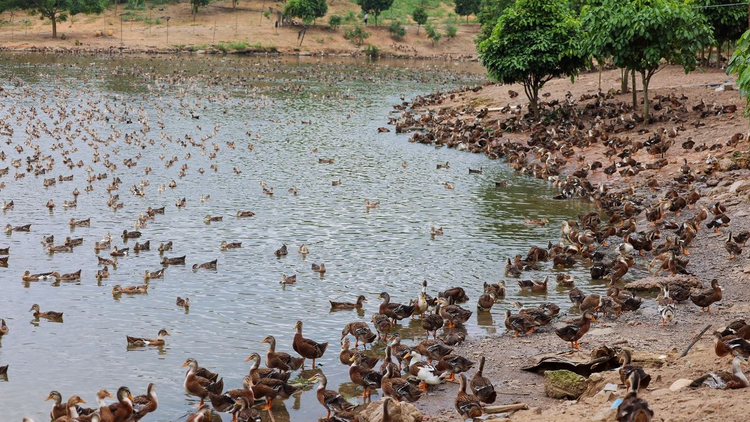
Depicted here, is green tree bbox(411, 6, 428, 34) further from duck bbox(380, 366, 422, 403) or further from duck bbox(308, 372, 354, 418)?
duck bbox(380, 366, 422, 403)

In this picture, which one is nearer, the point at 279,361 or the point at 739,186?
the point at 279,361

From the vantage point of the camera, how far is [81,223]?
26828 millimetres

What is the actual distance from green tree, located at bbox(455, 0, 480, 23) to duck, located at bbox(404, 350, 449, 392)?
376ft

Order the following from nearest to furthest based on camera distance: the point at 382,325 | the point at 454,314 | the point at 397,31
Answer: the point at 382,325
the point at 454,314
the point at 397,31

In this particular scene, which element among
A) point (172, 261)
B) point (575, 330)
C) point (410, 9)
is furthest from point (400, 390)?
point (410, 9)

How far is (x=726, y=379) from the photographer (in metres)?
11.7

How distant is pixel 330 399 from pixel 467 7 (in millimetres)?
117284

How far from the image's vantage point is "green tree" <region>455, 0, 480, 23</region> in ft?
407

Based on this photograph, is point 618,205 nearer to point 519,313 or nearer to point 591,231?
point 591,231

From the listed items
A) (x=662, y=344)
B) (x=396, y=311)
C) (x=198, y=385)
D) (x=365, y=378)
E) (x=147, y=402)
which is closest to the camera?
(x=147, y=402)

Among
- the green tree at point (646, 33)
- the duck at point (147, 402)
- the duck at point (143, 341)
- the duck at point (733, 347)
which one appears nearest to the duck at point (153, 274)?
the duck at point (143, 341)

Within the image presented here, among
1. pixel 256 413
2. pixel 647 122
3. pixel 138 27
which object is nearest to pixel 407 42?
pixel 138 27

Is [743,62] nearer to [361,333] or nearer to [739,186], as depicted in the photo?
[739,186]

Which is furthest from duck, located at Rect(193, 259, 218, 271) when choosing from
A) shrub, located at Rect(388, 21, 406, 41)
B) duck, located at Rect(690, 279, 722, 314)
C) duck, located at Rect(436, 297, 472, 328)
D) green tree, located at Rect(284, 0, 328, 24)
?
shrub, located at Rect(388, 21, 406, 41)
